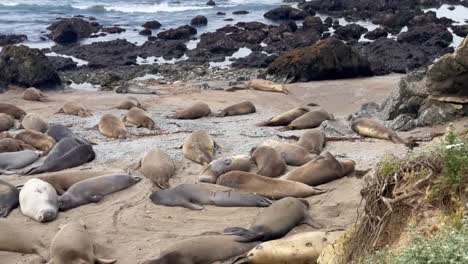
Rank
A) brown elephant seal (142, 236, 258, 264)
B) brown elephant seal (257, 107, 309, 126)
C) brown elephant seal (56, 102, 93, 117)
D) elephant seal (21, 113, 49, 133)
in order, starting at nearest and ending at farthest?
brown elephant seal (142, 236, 258, 264) < elephant seal (21, 113, 49, 133) < brown elephant seal (257, 107, 309, 126) < brown elephant seal (56, 102, 93, 117)

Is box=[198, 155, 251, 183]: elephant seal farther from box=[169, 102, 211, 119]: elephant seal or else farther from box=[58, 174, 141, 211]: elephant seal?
box=[169, 102, 211, 119]: elephant seal

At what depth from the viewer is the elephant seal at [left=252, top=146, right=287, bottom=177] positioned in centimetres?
841

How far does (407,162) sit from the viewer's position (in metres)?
4.91

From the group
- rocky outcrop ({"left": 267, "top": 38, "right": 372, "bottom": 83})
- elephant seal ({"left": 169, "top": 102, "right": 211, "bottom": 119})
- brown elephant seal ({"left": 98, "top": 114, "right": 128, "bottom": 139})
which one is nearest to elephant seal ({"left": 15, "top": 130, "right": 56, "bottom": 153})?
brown elephant seal ({"left": 98, "top": 114, "right": 128, "bottom": 139})

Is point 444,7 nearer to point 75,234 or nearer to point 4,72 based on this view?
point 4,72

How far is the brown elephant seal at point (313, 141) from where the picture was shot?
9469 millimetres

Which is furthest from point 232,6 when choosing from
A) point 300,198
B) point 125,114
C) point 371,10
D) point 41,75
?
point 300,198

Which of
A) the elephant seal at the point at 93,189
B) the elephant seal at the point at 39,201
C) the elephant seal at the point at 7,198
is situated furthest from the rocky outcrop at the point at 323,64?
the elephant seal at the point at 7,198

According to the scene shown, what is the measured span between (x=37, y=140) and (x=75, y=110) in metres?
3.00

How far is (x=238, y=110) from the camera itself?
13102 mm

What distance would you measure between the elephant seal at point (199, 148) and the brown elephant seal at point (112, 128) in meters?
1.64

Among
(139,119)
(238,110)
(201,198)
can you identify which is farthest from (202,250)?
(238,110)

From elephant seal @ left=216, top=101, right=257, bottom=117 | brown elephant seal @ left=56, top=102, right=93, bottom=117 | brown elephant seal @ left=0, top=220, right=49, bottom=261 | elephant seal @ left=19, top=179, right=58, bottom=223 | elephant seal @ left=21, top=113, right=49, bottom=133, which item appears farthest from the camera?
brown elephant seal @ left=56, top=102, right=93, bottom=117

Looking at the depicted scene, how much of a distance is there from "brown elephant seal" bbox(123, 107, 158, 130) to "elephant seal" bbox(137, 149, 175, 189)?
8.55 feet
